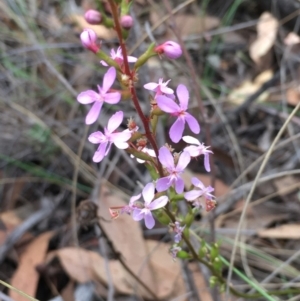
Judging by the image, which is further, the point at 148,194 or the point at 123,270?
the point at 123,270

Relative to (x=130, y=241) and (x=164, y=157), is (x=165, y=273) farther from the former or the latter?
(x=164, y=157)

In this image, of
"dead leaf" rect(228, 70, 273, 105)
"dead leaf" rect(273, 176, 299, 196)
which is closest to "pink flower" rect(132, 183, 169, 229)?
"dead leaf" rect(273, 176, 299, 196)

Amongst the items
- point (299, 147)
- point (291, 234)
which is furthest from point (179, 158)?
point (299, 147)

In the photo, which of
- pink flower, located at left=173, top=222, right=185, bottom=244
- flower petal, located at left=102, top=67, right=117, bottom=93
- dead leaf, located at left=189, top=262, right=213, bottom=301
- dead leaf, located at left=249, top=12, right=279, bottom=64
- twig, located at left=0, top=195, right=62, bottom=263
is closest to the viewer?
flower petal, located at left=102, top=67, right=117, bottom=93

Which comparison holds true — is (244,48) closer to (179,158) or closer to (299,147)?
(299,147)

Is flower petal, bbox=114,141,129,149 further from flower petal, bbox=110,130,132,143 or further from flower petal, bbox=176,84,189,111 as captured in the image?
flower petal, bbox=176,84,189,111

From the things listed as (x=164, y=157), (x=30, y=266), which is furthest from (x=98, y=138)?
(x=30, y=266)

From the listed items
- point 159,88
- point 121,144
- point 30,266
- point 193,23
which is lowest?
point 30,266
